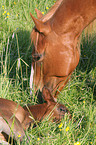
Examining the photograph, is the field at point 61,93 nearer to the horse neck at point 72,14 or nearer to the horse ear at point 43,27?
the horse ear at point 43,27

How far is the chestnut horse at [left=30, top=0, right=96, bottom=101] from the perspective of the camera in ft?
7.82

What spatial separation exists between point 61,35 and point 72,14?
0.22 meters

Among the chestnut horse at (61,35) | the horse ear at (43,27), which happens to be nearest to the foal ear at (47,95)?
the chestnut horse at (61,35)

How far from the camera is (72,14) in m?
2.38

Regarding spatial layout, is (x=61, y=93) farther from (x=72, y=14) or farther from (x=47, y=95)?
(x=72, y=14)

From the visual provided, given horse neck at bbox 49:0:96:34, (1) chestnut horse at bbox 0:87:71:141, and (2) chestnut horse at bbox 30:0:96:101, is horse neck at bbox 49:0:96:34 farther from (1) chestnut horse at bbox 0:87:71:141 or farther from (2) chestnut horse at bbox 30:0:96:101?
(1) chestnut horse at bbox 0:87:71:141

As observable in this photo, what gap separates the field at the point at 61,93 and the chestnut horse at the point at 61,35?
0.21m

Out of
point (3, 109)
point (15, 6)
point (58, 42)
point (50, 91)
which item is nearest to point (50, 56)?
point (58, 42)

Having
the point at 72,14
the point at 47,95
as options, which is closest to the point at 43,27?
the point at 72,14

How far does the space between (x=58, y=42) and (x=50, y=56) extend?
18 centimetres

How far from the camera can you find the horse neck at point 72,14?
2373 millimetres

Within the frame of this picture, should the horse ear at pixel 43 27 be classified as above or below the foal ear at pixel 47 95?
above

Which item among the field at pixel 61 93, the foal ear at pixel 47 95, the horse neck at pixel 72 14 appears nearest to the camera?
the field at pixel 61 93

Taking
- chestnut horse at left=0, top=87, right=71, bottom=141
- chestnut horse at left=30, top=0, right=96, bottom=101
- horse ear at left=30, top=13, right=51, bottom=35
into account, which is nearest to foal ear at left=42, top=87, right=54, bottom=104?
chestnut horse at left=0, top=87, right=71, bottom=141
